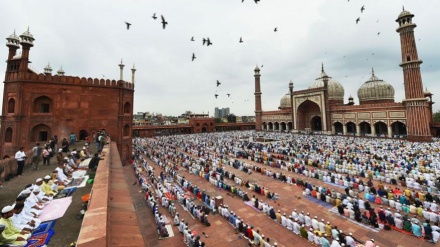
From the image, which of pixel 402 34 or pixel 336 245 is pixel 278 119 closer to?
pixel 402 34

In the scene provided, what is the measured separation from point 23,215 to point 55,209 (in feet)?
2.36

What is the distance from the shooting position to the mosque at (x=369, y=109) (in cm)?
2370

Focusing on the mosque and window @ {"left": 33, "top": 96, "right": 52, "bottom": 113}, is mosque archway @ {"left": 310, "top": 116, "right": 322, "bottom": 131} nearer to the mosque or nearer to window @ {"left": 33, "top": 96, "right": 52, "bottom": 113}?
the mosque

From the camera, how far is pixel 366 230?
7.22m

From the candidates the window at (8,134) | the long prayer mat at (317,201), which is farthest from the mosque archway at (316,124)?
the window at (8,134)

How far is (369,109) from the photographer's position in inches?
1154

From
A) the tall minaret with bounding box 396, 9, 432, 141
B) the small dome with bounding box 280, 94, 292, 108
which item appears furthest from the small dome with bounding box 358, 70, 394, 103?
the small dome with bounding box 280, 94, 292, 108

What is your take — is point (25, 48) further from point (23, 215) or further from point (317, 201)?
point (317, 201)

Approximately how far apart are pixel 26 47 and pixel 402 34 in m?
36.7

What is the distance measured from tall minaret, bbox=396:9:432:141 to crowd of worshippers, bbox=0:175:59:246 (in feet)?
104

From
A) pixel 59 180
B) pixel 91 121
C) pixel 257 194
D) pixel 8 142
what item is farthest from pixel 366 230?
pixel 8 142

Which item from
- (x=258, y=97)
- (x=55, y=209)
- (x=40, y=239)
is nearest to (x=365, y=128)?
(x=258, y=97)

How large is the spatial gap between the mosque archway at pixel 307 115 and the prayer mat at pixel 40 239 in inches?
1543

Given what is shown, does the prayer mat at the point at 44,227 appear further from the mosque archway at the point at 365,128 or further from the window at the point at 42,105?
the mosque archway at the point at 365,128
